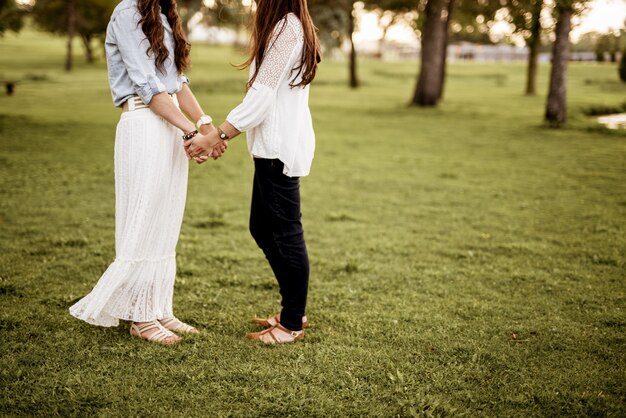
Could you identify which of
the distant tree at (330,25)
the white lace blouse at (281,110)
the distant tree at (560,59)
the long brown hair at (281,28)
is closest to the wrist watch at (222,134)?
the white lace blouse at (281,110)

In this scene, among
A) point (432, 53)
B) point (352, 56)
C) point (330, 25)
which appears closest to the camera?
point (432, 53)

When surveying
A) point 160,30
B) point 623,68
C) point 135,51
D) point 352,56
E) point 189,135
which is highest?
point 352,56

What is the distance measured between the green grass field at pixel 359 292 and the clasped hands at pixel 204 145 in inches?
48.9

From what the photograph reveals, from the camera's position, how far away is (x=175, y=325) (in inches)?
153

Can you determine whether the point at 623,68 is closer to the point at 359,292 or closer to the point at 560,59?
the point at 560,59

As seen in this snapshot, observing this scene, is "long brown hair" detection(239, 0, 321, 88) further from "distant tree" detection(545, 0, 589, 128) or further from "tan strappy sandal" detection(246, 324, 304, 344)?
"distant tree" detection(545, 0, 589, 128)

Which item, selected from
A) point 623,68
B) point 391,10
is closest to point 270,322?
point 623,68

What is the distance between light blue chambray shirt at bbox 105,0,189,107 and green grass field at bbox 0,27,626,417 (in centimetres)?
161

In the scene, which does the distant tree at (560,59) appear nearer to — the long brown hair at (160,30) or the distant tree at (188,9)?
the long brown hair at (160,30)

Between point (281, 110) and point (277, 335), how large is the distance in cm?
147

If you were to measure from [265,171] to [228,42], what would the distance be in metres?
99.7

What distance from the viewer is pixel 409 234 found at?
6531 millimetres

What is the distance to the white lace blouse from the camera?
10.5 ft

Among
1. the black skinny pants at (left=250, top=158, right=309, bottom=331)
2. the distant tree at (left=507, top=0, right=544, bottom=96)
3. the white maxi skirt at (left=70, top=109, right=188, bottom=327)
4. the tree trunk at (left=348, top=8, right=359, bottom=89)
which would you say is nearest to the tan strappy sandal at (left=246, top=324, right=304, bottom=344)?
the black skinny pants at (left=250, top=158, right=309, bottom=331)
